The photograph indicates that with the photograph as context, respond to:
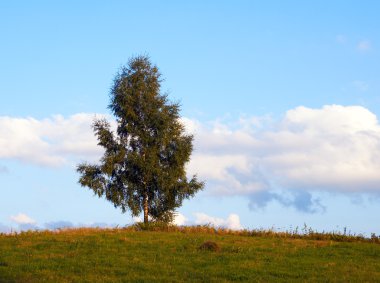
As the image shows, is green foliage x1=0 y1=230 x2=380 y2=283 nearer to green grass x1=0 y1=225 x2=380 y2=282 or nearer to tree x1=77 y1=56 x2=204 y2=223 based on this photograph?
green grass x1=0 y1=225 x2=380 y2=282

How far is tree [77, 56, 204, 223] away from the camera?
44.1m

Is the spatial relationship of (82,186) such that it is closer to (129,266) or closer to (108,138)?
(108,138)

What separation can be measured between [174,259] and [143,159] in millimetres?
22097

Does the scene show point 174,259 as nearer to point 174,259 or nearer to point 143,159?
point 174,259

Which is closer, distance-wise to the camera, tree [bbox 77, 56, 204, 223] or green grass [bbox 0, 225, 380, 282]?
green grass [bbox 0, 225, 380, 282]

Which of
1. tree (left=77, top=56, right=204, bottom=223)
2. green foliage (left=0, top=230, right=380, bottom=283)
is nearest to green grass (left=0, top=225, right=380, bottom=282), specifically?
green foliage (left=0, top=230, right=380, bottom=283)

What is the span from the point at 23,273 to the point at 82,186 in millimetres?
25249

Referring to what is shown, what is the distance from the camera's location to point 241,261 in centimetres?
2214

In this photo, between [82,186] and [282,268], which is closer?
[282,268]

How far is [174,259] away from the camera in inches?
Result: 878

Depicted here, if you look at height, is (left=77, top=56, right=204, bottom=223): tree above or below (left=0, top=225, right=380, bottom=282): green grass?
above

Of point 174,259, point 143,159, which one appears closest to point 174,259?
point 174,259

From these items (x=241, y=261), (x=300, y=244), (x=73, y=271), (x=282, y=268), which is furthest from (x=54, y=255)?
(x=300, y=244)

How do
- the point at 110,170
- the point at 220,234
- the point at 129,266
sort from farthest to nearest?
the point at 110,170, the point at 220,234, the point at 129,266
